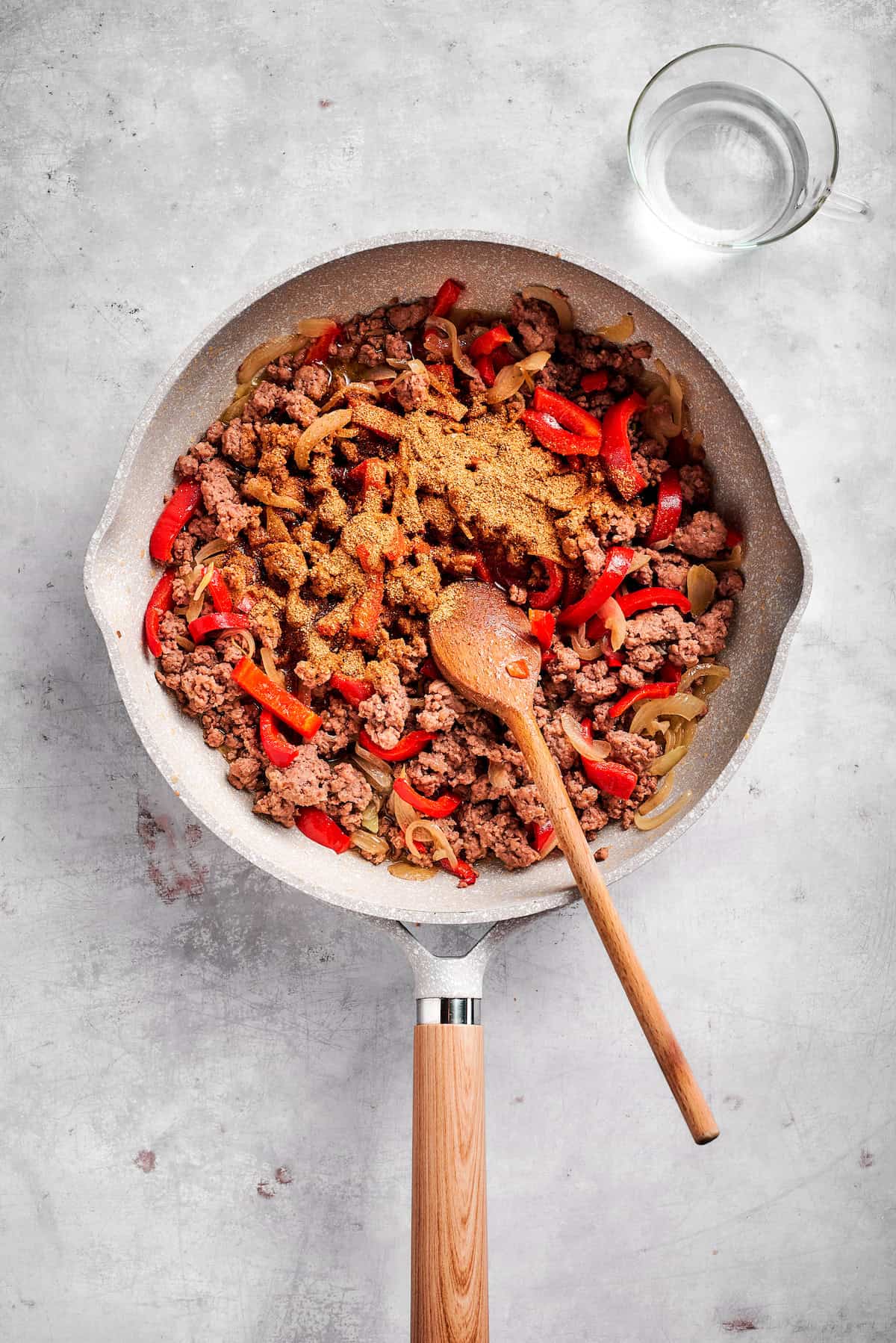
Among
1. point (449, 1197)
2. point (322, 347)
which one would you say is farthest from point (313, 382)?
point (449, 1197)

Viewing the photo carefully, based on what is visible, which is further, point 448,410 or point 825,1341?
point 825,1341

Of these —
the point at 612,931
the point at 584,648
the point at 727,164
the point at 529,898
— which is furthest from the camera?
the point at 727,164

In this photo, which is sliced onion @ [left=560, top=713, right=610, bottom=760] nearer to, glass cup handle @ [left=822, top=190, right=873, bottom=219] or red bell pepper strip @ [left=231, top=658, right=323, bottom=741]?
red bell pepper strip @ [left=231, top=658, right=323, bottom=741]

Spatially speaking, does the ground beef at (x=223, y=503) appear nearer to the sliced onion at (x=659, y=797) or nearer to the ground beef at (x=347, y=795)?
the ground beef at (x=347, y=795)

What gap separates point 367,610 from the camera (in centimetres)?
177

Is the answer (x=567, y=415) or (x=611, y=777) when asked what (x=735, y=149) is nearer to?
(x=567, y=415)

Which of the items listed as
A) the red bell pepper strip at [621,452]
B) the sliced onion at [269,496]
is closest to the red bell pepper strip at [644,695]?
the red bell pepper strip at [621,452]

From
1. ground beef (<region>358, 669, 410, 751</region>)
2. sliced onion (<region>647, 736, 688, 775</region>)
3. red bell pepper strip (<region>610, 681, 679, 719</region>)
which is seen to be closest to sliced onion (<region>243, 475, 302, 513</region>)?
ground beef (<region>358, 669, 410, 751</region>)

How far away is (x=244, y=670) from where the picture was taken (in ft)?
5.82

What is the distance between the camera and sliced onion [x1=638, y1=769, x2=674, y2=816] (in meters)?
1.81

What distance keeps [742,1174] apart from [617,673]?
1.06m

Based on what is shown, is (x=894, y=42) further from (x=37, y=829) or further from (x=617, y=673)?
(x=37, y=829)

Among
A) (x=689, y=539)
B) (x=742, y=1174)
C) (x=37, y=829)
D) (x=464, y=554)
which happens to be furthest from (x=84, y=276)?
(x=742, y=1174)

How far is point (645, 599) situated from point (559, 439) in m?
0.33
